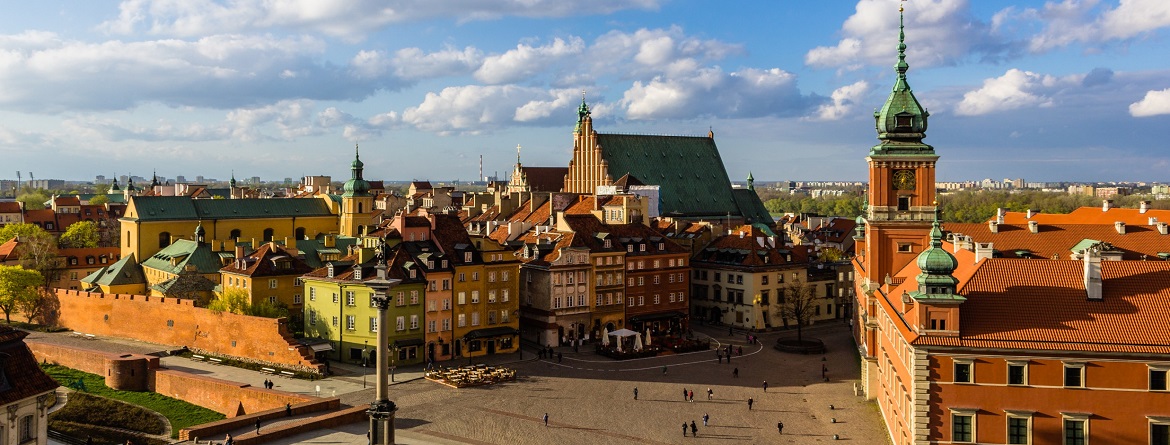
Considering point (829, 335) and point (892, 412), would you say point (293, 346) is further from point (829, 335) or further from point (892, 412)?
point (829, 335)

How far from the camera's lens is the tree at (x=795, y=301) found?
9294 cm

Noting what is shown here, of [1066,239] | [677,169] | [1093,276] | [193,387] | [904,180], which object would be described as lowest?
[193,387]

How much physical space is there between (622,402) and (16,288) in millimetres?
58141

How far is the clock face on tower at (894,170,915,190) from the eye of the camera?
64312 millimetres

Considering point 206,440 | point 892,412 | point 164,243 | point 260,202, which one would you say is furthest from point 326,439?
point 260,202

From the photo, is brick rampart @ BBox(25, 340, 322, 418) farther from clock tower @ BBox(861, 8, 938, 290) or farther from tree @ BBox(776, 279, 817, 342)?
tree @ BBox(776, 279, 817, 342)

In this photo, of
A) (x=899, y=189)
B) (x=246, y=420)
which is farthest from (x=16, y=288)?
(x=899, y=189)

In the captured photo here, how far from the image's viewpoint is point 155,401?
6556 centimetres

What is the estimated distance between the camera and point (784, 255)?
95.8 m

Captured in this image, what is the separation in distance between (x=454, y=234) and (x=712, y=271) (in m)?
28.0

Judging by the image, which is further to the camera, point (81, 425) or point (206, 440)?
point (81, 425)

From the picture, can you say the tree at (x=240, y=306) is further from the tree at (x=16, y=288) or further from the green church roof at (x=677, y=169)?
the green church roof at (x=677, y=169)

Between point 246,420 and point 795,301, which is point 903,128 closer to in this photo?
point 795,301

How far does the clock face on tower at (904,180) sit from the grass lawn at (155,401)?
43.8 m
